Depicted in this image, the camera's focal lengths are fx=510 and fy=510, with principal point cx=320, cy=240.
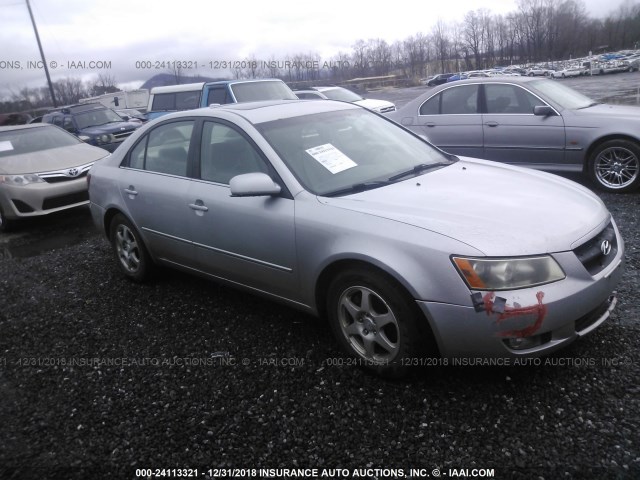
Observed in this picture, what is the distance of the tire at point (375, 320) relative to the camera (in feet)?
8.61

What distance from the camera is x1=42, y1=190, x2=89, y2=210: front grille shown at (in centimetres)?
723

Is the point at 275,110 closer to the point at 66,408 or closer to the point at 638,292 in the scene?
the point at 66,408

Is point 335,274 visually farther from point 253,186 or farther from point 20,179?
point 20,179

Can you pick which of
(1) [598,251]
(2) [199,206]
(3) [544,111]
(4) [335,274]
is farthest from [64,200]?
(1) [598,251]

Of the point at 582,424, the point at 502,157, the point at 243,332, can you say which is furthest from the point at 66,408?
the point at 502,157

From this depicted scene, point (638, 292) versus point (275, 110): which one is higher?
point (275, 110)

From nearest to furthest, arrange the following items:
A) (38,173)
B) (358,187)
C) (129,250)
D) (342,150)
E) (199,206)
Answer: (358,187)
(342,150)
(199,206)
(129,250)
(38,173)

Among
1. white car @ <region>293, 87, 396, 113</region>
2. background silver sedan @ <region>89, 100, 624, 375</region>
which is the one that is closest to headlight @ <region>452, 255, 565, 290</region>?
background silver sedan @ <region>89, 100, 624, 375</region>

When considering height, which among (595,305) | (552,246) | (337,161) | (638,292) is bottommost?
(638,292)

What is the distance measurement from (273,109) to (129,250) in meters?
1.95

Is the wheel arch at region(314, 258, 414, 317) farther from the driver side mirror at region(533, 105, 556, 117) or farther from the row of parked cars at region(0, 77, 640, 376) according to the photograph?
the driver side mirror at region(533, 105, 556, 117)

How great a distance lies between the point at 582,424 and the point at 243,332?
7.09ft

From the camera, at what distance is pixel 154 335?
3.70 metres

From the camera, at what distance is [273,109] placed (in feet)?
12.4
